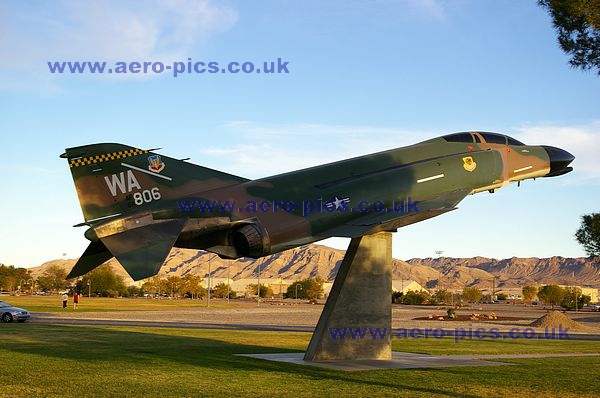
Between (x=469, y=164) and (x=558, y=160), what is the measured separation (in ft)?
14.7

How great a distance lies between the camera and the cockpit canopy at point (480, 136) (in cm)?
2334

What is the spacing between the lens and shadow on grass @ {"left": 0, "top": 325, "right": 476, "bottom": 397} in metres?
18.3

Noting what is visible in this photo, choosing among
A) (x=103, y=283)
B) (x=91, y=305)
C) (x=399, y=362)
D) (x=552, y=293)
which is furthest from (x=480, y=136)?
(x=103, y=283)

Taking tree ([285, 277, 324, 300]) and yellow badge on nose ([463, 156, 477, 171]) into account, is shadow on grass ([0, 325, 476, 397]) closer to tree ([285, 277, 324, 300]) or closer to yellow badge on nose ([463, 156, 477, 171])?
yellow badge on nose ([463, 156, 477, 171])

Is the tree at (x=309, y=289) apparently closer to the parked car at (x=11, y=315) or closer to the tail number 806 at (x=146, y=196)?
the parked car at (x=11, y=315)

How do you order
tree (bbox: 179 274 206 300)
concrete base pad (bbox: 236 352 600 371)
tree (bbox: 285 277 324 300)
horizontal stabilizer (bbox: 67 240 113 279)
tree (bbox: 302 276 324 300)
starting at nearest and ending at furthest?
1. horizontal stabilizer (bbox: 67 240 113 279)
2. concrete base pad (bbox: 236 352 600 371)
3. tree (bbox: 302 276 324 300)
4. tree (bbox: 285 277 324 300)
5. tree (bbox: 179 274 206 300)

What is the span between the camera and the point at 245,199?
58.6ft

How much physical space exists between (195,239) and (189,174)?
76.7 inches

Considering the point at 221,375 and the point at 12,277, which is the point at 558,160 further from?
the point at 12,277

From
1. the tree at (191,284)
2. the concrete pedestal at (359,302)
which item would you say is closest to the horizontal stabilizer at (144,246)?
the concrete pedestal at (359,302)

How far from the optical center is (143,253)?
48.5 ft

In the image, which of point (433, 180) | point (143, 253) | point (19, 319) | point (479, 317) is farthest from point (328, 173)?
point (479, 317)

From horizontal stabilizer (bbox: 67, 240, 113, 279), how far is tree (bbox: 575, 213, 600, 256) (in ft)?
39.8

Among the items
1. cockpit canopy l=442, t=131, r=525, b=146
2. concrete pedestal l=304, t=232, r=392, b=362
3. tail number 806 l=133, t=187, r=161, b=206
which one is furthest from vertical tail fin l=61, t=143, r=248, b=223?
cockpit canopy l=442, t=131, r=525, b=146
